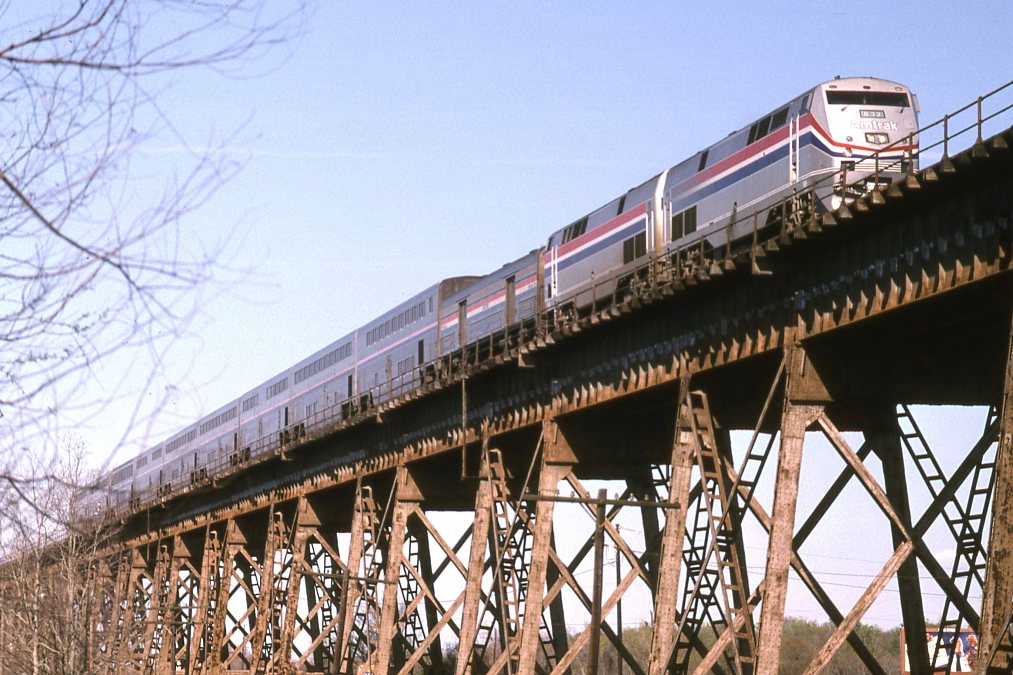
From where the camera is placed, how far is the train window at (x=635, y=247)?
35.7 m

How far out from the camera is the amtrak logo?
3066 centimetres

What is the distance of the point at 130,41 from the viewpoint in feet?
27.2

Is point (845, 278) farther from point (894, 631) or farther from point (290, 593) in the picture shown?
point (894, 631)

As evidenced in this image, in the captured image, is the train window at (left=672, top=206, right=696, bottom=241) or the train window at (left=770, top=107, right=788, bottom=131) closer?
the train window at (left=770, top=107, right=788, bottom=131)

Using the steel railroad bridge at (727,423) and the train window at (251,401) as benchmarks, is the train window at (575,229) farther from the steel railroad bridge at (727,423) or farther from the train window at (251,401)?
the train window at (251,401)

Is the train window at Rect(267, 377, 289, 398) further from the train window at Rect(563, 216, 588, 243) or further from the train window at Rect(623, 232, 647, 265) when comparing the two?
the train window at Rect(623, 232, 647, 265)

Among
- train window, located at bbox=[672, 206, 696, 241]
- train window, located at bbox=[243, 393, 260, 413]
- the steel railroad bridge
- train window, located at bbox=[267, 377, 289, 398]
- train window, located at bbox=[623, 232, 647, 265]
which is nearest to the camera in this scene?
the steel railroad bridge

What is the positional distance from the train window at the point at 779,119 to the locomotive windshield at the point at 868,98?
118 centimetres

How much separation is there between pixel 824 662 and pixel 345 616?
80.7 ft

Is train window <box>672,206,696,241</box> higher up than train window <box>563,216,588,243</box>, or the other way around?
train window <box>563,216,588,243</box>

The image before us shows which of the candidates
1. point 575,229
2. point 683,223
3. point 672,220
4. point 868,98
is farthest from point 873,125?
point 575,229

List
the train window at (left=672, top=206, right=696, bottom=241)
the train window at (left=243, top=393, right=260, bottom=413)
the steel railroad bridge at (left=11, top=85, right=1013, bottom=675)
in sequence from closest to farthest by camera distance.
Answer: the steel railroad bridge at (left=11, top=85, right=1013, bottom=675), the train window at (left=672, top=206, right=696, bottom=241), the train window at (left=243, top=393, right=260, bottom=413)

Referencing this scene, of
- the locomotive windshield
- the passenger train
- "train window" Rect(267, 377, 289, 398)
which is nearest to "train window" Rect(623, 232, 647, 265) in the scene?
the passenger train

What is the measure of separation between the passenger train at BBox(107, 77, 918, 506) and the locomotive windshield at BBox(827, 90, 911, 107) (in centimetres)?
3
